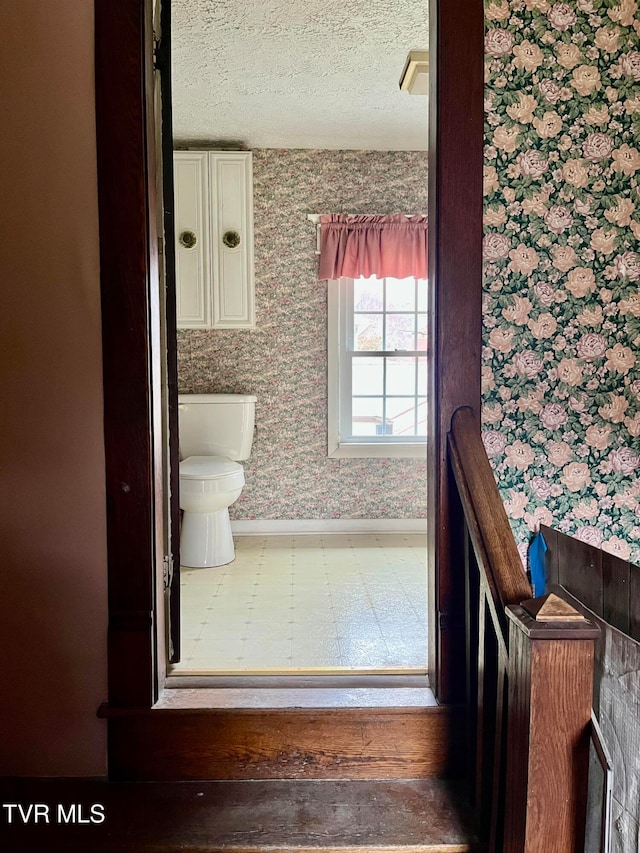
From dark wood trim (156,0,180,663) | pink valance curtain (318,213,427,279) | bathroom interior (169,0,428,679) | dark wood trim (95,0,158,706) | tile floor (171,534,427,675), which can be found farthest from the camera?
pink valance curtain (318,213,427,279)

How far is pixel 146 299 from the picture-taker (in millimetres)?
1439

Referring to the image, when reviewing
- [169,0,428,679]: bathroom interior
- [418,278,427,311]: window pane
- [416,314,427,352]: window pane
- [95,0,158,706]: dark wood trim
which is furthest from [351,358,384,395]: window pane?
[95,0,158,706]: dark wood trim

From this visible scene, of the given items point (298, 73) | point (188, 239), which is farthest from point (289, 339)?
point (298, 73)

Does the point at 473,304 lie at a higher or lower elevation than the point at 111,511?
higher

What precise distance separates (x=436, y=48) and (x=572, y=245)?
0.56 metres

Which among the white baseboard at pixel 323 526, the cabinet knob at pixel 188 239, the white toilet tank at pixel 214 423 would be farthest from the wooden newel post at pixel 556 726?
the cabinet knob at pixel 188 239

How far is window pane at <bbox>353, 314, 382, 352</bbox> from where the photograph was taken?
3.92m

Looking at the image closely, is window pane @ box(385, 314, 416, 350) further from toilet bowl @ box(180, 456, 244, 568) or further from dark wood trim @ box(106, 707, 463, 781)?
dark wood trim @ box(106, 707, 463, 781)

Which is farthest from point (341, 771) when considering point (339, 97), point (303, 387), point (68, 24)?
point (339, 97)

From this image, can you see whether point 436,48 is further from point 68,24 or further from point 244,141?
point 244,141

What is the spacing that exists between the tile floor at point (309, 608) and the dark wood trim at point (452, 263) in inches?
11.0

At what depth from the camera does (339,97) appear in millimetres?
3160

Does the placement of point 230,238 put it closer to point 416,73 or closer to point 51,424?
point 416,73

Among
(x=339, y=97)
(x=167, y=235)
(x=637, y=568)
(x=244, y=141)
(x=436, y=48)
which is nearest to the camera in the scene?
(x=637, y=568)
